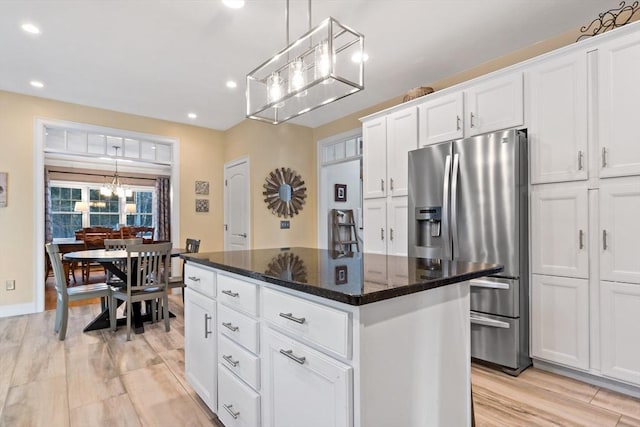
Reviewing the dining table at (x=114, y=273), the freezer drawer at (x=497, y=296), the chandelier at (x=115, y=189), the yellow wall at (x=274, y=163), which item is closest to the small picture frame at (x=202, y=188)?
the yellow wall at (x=274, y=163)

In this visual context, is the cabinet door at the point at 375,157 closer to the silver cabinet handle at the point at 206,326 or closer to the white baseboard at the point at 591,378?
the white baseboard at the point at 591,378

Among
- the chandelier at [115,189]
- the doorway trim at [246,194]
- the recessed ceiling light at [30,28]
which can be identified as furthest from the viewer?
the chandelier at [115,189]

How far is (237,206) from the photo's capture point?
5.24 metres

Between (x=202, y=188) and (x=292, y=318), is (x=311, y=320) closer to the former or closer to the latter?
(x=292, y=318)

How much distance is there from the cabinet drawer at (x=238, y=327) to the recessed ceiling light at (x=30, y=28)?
2764 mm

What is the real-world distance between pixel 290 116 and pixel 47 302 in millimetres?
4577

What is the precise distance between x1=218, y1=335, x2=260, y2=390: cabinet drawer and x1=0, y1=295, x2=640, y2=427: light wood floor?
48cm

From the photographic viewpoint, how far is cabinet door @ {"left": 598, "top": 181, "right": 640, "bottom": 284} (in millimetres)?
1984

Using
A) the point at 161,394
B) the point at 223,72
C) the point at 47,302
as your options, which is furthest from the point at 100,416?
the point at 47,302

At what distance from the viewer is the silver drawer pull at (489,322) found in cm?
237

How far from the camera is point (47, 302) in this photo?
4527 millimetres

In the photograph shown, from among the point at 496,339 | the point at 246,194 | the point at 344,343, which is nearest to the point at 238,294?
the point at 344,343

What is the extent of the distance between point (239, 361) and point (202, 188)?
4332 millimetres

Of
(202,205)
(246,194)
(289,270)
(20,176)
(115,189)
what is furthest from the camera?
(115,189)
